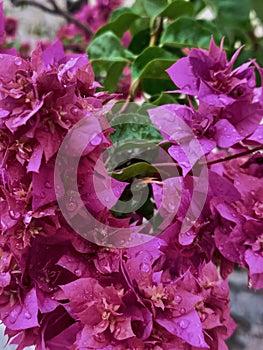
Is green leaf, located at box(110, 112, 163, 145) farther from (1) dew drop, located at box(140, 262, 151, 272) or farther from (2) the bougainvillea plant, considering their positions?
(1) dew drop, located at box(140, 262, 151, 272)

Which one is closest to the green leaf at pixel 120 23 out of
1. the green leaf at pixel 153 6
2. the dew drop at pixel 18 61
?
→ the green leaf at pixel 153 6

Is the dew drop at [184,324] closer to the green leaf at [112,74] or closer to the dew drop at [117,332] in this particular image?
the dew drop at [117,332]

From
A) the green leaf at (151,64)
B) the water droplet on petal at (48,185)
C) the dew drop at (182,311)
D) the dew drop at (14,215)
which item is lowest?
the dew drop at (182,311)

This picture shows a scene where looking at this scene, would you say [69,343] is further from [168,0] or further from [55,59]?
[168,0]

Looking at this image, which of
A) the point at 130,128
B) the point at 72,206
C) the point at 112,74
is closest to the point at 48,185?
the point at 72,206

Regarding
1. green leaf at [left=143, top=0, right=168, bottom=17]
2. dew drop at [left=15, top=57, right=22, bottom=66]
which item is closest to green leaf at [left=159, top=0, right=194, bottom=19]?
green leaf at [left=143, top=0, right=168, bottom=17]

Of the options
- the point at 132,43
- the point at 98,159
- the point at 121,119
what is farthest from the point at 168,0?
the point at 98,159
